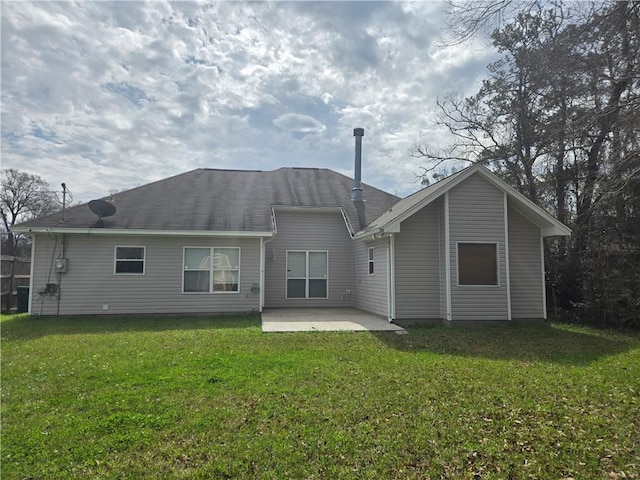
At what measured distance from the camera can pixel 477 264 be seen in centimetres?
1052

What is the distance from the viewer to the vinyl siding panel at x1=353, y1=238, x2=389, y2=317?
11266 mm

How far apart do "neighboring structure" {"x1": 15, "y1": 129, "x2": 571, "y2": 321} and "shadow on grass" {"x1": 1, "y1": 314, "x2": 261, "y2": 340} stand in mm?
428

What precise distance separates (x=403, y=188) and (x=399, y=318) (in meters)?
11.5

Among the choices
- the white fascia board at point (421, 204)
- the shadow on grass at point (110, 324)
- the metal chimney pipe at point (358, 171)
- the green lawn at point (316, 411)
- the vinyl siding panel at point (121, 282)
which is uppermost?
the metal chimney pipe at point (358, 171)

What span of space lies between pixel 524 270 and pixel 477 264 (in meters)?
1.74

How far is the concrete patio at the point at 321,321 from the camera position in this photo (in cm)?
974

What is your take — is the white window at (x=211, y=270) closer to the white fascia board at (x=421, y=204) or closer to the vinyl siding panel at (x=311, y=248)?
the vinyl siding panel at (x=311, y=248)

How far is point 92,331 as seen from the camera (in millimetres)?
9500

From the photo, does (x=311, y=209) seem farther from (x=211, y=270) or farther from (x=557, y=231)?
(x=557, y=231)

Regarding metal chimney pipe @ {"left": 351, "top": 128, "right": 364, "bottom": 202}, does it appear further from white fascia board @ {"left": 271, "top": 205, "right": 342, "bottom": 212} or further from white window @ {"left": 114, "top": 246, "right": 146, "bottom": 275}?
white window @ {"left": 114, "top": 246, "right": 146, "bottom": 275}

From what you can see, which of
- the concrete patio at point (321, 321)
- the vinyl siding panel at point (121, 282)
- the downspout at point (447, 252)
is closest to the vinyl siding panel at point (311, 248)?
the concrete patio at point (321, 321)

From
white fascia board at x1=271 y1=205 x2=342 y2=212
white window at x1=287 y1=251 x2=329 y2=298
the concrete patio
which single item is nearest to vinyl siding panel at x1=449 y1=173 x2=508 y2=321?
the concrete patio

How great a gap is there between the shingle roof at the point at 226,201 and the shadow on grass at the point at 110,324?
269 centimetres

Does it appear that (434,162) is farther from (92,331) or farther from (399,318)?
(92,331)
